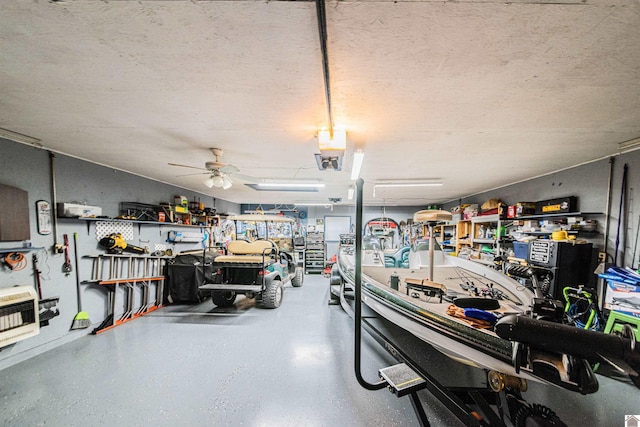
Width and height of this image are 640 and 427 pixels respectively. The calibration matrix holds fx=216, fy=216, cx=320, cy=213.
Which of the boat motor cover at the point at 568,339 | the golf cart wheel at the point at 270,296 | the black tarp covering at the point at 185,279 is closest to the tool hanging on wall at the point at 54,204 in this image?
the black tarp covering at the point at 185,279

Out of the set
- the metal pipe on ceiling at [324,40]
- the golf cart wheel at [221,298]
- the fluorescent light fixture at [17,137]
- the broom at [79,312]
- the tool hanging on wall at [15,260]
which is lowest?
the golf cart wheel at [221,298]

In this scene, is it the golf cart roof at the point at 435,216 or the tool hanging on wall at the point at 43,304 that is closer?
the golf cart roof at the point at 435,216

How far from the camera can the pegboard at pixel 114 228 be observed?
138 inches

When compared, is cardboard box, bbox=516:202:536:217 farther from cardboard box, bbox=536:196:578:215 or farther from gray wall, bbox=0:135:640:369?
gray wall, bbox=0:135:640:369

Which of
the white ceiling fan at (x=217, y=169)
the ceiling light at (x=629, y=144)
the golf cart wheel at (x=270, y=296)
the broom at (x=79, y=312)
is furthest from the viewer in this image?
the golf cart wheel at (x=270, y=296)

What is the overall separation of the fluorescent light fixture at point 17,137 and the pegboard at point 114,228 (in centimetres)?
135

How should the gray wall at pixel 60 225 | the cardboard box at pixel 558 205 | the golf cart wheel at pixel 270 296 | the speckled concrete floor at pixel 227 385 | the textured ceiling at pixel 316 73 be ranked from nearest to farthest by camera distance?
the textured ceiling at pixel 316 73
the speckled concrete floor at pixel 227 385
the gray wall at pixel 60 225
the cardboard box at pixel 558 205
the golf cart wheel at pixel 270 296

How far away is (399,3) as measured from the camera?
96cm

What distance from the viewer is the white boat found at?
3.43 ft

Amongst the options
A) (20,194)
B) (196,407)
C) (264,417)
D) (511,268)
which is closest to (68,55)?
(20,194)

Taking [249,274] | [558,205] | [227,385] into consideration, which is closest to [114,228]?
[249,274]

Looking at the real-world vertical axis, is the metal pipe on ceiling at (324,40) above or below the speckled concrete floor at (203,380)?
above

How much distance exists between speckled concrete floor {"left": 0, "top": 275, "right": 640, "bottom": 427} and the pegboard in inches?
59.9

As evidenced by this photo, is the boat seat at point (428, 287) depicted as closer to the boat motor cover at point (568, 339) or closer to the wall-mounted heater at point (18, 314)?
the boat motor cover at point (568, 339)
